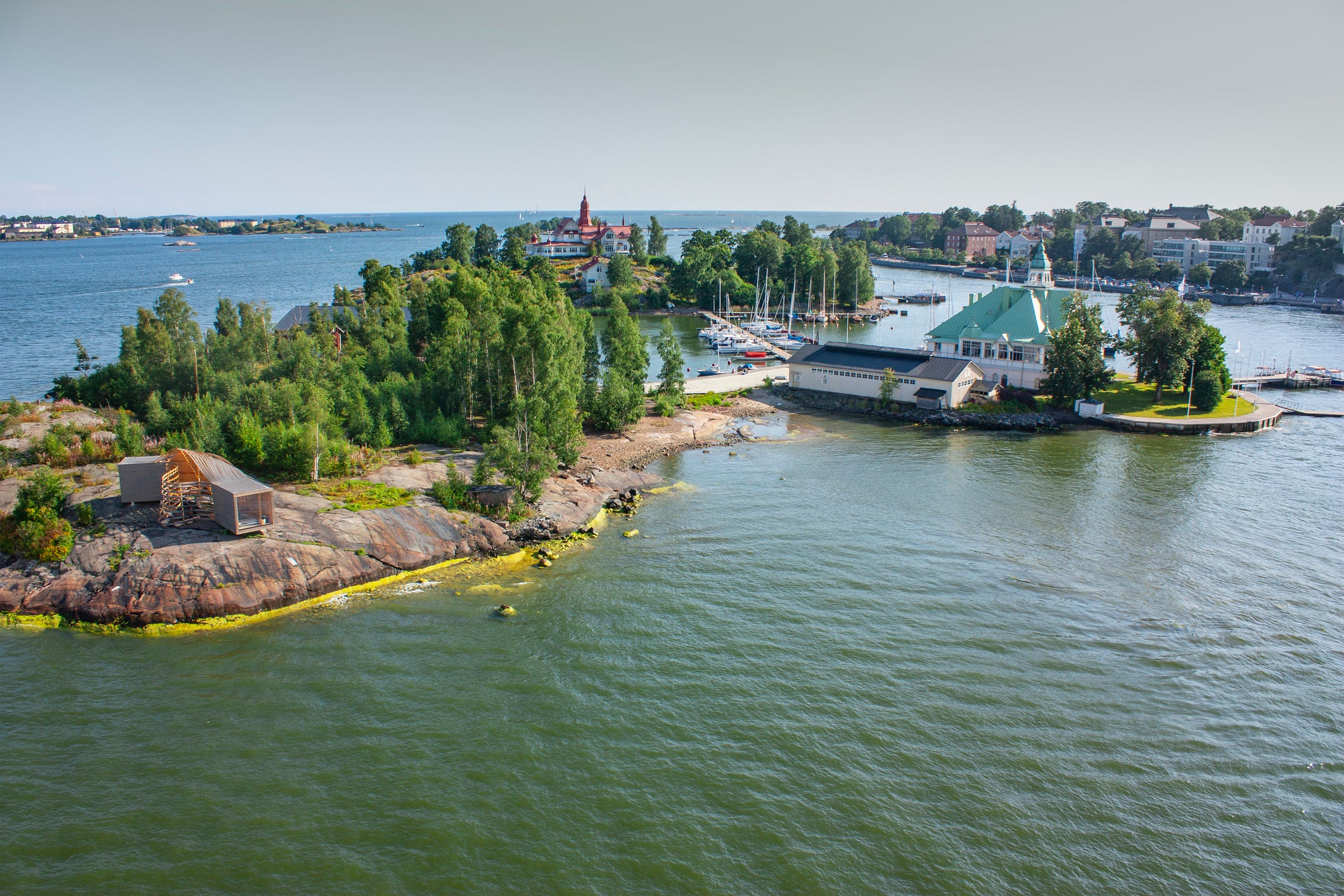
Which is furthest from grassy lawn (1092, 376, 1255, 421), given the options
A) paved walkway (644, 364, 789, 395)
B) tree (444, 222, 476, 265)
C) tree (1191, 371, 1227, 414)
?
tree (444, 222, 476, 265)

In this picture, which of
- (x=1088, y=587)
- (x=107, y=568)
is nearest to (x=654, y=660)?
(x=1088, y=587)

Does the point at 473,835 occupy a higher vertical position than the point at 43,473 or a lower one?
lower

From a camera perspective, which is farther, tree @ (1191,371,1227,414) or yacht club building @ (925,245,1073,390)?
yacht club building @ (925,245,1073,390)

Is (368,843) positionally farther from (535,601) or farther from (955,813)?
(955,813)

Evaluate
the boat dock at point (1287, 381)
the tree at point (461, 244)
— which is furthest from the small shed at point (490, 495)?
the tree at point (461, 244)

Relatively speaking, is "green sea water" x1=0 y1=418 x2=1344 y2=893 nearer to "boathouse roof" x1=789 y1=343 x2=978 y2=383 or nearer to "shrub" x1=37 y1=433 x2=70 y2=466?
"shrub" x1=37 y1=433 x2=70 y2=466

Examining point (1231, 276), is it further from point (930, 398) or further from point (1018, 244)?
point (930, 398)

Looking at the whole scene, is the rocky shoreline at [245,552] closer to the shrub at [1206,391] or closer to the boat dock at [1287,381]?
the shrub at [1206,391]
